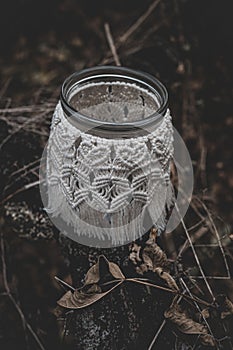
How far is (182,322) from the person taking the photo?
28.7 inches

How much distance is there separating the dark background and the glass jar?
16 cm

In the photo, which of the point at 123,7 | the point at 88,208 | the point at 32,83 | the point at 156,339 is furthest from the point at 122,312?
the point at 123,7

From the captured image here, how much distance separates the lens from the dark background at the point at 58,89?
0.93 metres

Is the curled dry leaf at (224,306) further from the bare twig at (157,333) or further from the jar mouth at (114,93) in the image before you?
the jar mouth at (114,93)

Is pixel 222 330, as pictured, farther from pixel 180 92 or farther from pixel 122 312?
pixel 180 92

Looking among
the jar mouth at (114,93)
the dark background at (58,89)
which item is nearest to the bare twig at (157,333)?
the dark background at (58,89)

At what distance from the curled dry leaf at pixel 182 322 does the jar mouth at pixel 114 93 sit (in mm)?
234

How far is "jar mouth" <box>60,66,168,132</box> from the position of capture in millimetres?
790

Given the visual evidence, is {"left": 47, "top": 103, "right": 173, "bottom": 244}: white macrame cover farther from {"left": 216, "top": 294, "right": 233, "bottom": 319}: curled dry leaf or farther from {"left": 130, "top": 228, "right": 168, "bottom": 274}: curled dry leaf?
{"left": 216, "top": 294, "right": 233, "bottom": 319}: curled dry leaf

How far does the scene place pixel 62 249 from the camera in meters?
0.87

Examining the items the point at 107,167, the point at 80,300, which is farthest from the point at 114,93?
the point at 80,300

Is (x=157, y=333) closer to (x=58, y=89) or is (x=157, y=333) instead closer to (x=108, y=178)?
(x=108, y=178)

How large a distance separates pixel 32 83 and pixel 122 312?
0.65m

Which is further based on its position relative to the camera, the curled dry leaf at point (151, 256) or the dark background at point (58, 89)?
the dark background at point (58, 89)
